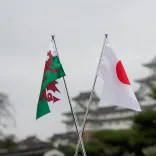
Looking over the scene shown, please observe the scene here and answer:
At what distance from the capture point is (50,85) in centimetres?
603

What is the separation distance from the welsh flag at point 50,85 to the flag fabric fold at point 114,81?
0.51 metres

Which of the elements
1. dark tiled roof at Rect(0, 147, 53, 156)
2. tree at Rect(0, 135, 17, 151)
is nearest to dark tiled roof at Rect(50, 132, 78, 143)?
tree at Rect(0, 135, 17, 151)

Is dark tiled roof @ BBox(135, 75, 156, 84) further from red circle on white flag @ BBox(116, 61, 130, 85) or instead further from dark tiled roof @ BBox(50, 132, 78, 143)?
red circle on white flag @ BBox(116, 61, 130, 85)

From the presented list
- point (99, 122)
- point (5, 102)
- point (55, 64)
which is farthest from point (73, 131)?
point (55, 64)

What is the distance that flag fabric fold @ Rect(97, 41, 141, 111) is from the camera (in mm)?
5797

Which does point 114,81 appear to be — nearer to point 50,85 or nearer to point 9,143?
point 50,85

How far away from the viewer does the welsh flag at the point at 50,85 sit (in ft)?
19.7

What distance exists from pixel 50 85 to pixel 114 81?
0.74 m

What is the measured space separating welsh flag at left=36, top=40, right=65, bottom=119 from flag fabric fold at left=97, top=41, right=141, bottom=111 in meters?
0.51

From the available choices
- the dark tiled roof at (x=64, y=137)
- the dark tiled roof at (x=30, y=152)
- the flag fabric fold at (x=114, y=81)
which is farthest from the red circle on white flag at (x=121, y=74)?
the dark tiled roof at (x=64, y=137)

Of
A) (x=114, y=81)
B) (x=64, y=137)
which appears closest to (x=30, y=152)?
(x=64, y=137)

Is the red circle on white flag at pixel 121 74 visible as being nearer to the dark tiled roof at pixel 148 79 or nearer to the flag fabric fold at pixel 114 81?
the flag fabric fold at pixel 114 81

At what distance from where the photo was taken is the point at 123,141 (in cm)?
1227

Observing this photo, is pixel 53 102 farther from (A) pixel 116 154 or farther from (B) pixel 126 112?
(B) pixel 126 112
